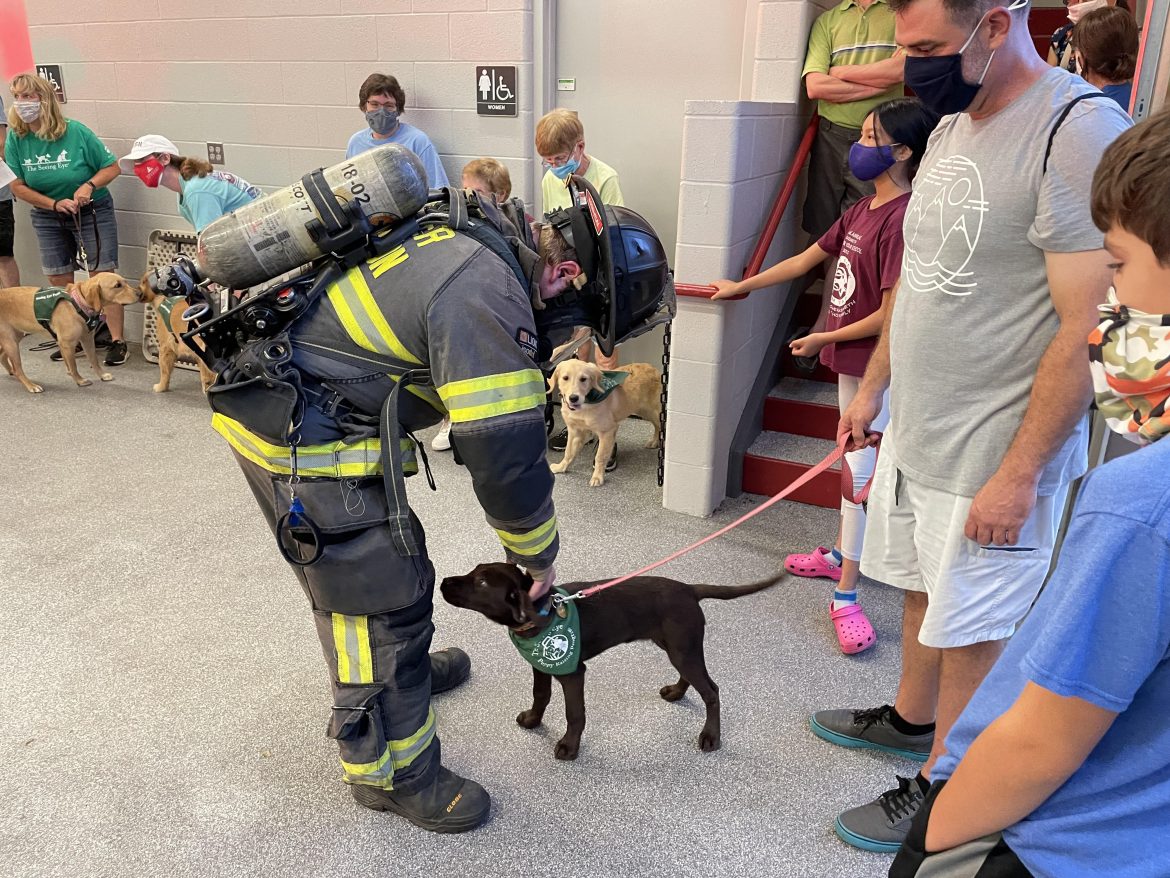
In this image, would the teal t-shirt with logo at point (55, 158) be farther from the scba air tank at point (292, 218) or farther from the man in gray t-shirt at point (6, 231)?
the scba air tank at point (292, 218)

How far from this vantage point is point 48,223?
5906 mm

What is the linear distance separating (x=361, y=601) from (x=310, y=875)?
2.28 feet

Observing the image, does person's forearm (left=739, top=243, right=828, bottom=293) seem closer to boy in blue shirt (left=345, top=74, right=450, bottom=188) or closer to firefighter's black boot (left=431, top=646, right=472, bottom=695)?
firefighter's black boot (left=431, top=646, right=472, bottom=695)

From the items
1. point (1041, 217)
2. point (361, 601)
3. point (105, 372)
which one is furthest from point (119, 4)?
point (1041, 217)

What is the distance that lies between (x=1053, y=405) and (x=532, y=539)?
3.41 feet

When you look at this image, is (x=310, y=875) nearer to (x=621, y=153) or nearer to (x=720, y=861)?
(x=720, y=861)

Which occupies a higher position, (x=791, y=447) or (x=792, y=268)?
(x=792, y=268)

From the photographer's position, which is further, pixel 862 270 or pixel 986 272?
pixel 862 270

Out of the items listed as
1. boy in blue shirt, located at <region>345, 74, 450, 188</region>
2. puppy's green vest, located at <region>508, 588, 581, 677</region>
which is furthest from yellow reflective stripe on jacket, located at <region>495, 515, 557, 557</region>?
boy in blue shirt, located at <region>345, 74, 450, 188</region>

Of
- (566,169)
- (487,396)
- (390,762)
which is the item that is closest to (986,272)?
(487,396)

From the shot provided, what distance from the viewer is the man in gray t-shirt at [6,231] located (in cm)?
580

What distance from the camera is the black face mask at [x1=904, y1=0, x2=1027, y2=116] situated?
62.1 inches

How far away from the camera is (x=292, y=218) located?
64.3 inches

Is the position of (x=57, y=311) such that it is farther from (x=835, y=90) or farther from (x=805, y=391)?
(x=835, y=90)
